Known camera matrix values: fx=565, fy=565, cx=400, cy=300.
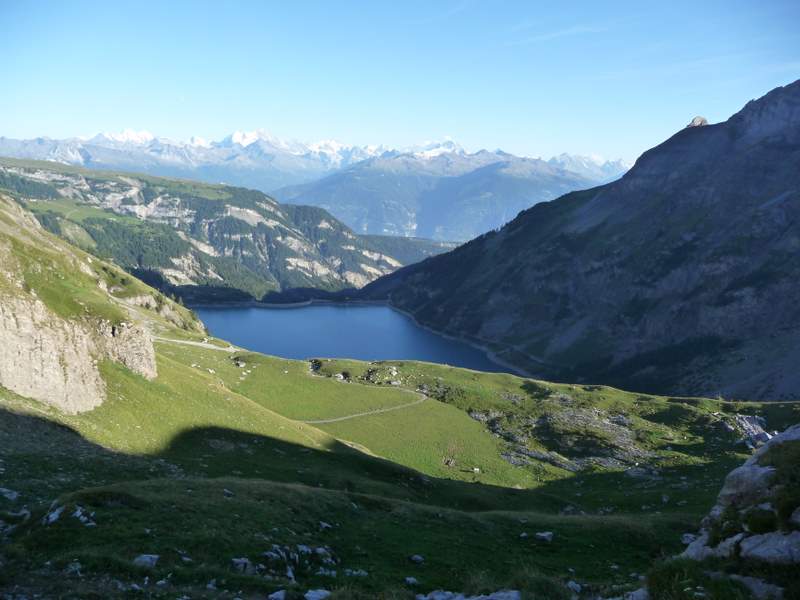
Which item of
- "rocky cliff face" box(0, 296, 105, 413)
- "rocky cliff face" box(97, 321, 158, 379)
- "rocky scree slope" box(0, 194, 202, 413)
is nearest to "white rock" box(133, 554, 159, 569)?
"rocky scree slope" box(0, 194, 202, 413)

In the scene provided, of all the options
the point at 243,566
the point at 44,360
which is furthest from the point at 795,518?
the point at 44,360

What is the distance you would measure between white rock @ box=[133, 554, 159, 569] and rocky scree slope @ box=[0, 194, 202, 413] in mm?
32445

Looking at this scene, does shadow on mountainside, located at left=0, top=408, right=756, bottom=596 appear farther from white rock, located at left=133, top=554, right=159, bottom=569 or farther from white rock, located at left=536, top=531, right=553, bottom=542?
white rock, located at left=536, top=531, right=553, bottom=542

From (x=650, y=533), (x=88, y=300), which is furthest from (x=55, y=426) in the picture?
(x=650, y=533)

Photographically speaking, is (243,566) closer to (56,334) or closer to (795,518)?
(795,518)

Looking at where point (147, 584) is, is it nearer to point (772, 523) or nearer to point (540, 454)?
point (772, 523)

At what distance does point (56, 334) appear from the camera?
48469mm

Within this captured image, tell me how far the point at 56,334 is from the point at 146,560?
36.7 m

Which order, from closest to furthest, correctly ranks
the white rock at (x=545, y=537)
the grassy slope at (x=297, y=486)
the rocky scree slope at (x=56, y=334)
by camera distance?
the grassy slope at (x=297, y=486), the white rock at (x=545, y=537), the rocky scree slope at (x=56, y=334)

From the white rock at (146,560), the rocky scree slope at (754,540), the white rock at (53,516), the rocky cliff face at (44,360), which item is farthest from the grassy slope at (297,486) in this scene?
the rocky scree slope at (754,540)

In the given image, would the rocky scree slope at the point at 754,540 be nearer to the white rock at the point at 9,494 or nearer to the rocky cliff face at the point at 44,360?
the white rock at the point at 9,494

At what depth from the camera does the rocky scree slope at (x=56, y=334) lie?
45.1m

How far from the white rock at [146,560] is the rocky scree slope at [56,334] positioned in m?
32.4

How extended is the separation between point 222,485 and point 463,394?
8425cm
